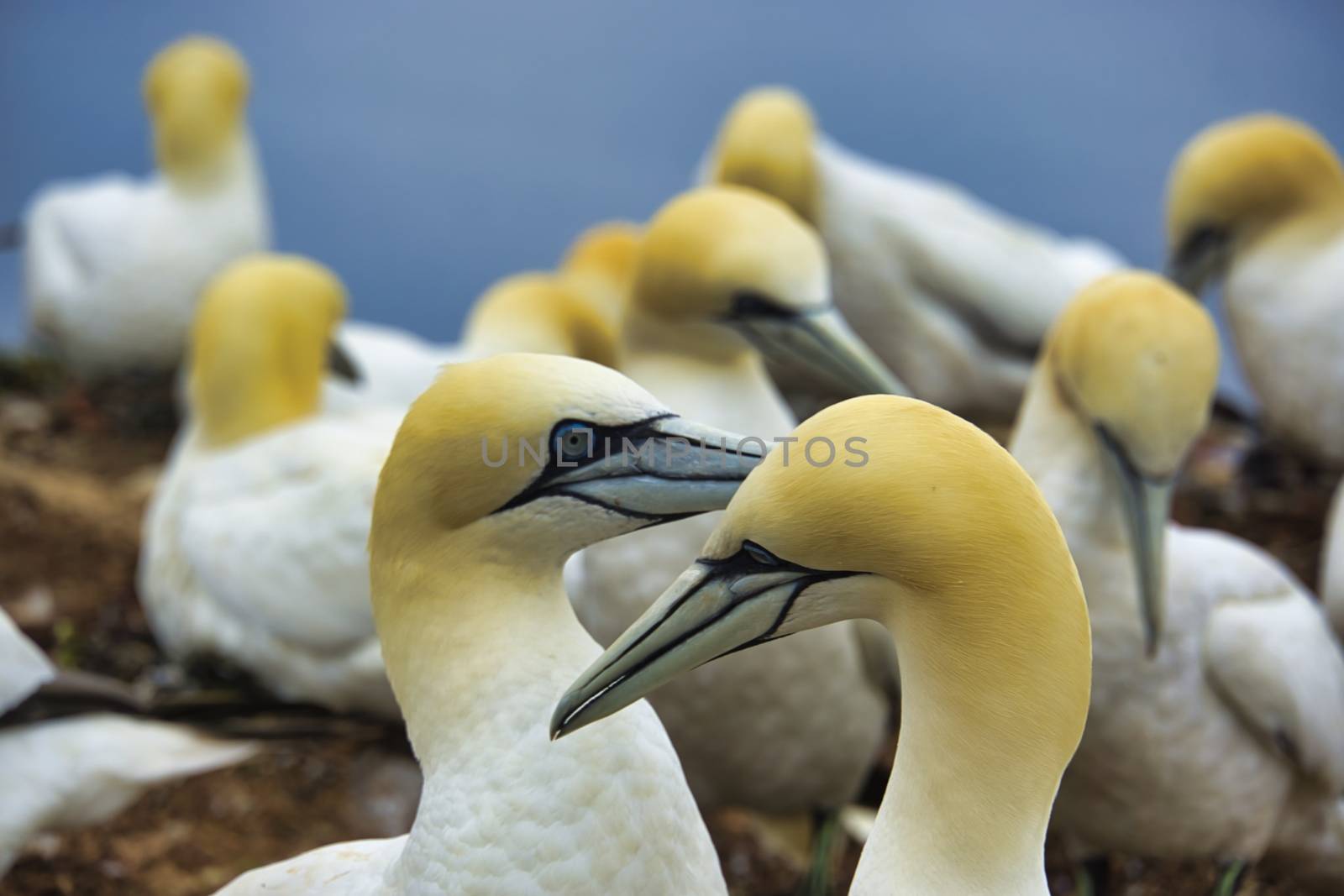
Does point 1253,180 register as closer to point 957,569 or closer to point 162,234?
point 957,569

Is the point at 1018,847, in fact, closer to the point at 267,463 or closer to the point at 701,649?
the point at 701,649

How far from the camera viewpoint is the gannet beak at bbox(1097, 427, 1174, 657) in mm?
3070

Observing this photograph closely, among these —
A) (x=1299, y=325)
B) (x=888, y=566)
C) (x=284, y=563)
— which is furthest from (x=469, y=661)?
(x=1299, y=325)

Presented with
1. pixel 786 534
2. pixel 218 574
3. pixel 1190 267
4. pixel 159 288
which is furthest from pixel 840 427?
pixel 159 288

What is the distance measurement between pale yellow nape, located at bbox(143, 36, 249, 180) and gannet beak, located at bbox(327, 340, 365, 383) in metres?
1.73

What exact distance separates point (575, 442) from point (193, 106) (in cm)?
476

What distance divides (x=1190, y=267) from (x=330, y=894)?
12.6ft

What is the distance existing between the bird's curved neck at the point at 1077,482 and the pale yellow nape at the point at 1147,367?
0.12m

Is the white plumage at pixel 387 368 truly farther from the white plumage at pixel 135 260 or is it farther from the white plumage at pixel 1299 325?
the white plumage at pixel 1299 325

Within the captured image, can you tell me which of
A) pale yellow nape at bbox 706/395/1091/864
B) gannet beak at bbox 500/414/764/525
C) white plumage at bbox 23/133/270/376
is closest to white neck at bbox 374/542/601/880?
gannet beak at bbox 500/414/764/525

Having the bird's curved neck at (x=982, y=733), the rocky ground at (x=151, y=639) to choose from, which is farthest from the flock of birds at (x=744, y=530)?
the rocky ground at (x=151, y=639)

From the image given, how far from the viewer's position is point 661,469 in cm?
223

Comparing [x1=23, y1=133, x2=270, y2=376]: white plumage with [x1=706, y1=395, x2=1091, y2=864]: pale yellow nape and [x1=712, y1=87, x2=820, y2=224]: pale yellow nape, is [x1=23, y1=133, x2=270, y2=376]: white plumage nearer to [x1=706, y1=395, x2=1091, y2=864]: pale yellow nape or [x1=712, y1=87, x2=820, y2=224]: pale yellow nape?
[x1=712, y1=87, x2=820, y2=224]: pale yellow nape

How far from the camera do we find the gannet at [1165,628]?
3.07 m
